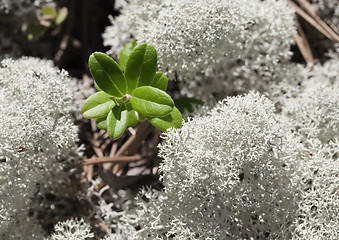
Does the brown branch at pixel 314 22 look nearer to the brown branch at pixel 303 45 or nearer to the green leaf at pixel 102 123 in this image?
the brown branch at pixel 303 45

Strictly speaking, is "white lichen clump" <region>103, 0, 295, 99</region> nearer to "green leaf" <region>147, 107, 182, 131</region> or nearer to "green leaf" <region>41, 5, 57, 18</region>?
"green leaf" <region>147, 107, 182, 131</region>

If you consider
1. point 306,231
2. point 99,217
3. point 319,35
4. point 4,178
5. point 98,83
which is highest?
point 319,35

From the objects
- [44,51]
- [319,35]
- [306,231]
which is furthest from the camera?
[44,51]

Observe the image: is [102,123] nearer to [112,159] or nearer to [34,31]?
[112,159]

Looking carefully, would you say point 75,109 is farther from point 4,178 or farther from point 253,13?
point 253,13

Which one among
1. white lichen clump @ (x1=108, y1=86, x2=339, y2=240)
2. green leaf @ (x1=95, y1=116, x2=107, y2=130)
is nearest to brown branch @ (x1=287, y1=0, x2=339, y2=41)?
white lichen clump @ (x1=108, y1=86, x2=339, y2=240)

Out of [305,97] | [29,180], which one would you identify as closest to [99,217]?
[29,180]
